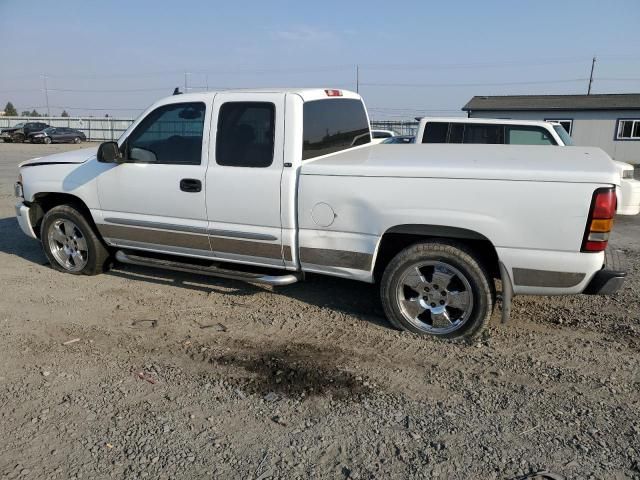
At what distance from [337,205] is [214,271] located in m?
1.46

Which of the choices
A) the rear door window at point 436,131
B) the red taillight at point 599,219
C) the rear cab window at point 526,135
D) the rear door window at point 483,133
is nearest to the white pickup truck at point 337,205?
the red taillight at point 599,219

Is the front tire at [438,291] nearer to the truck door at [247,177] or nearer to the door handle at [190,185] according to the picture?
the truck door at [247,177]

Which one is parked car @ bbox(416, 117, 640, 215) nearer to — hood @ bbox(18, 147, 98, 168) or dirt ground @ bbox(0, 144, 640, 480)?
dirt ground @ bbox(0, 144, 640, 480)

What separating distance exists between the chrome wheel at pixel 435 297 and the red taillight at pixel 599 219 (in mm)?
899

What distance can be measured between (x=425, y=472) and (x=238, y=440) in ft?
3.35

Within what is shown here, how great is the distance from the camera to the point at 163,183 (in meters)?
4.93

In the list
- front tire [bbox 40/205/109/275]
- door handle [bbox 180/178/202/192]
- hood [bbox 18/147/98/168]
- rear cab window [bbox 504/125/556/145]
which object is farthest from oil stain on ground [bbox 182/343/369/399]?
rear cab window [bbox 504/125/556/145]

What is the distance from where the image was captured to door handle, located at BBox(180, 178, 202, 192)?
4.73m

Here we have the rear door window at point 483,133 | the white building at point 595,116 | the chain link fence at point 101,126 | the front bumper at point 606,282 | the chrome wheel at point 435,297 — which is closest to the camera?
the front bumper at point 606,282

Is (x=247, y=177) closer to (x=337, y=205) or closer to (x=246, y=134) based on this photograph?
(x=246, y=134)

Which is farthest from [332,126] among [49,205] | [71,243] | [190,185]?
[49,205]

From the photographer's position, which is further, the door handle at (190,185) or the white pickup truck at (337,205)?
the door handle at (190,185)

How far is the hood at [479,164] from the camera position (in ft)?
11.8

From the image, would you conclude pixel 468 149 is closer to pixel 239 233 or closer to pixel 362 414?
pixel 239 233
